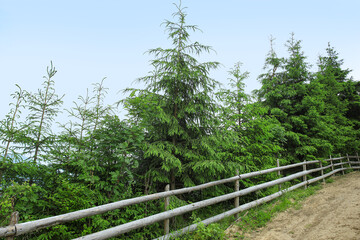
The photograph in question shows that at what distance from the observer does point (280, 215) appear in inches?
251

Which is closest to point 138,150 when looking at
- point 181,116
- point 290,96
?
point 181,116

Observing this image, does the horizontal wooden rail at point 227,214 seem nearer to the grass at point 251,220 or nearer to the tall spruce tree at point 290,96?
the grass at point 251,220

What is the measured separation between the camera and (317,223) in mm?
5535

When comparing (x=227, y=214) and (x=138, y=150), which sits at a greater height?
(x=138, y=150)

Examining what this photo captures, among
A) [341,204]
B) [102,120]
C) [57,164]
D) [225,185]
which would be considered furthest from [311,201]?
[57,164]

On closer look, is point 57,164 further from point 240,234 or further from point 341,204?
point 341,204

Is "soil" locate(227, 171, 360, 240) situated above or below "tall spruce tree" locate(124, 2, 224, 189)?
below

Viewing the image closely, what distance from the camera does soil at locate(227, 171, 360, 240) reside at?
479 centimetres

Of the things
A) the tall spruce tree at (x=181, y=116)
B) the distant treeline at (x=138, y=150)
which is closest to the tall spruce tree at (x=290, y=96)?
the distant treeline at (x=138, y=150)

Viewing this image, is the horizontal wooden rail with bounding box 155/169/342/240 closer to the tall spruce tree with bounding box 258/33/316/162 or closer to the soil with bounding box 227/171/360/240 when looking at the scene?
the soil with bounding box 227/171/360/240

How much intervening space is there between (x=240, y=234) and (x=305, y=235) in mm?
1430

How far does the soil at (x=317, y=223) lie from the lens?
4.79 metres

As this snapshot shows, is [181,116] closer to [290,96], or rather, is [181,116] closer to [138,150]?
[138,150]

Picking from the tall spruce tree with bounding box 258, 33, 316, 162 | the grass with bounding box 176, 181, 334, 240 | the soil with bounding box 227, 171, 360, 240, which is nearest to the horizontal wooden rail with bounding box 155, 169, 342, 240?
the grass with bounding box 176, 181, 334, 240
